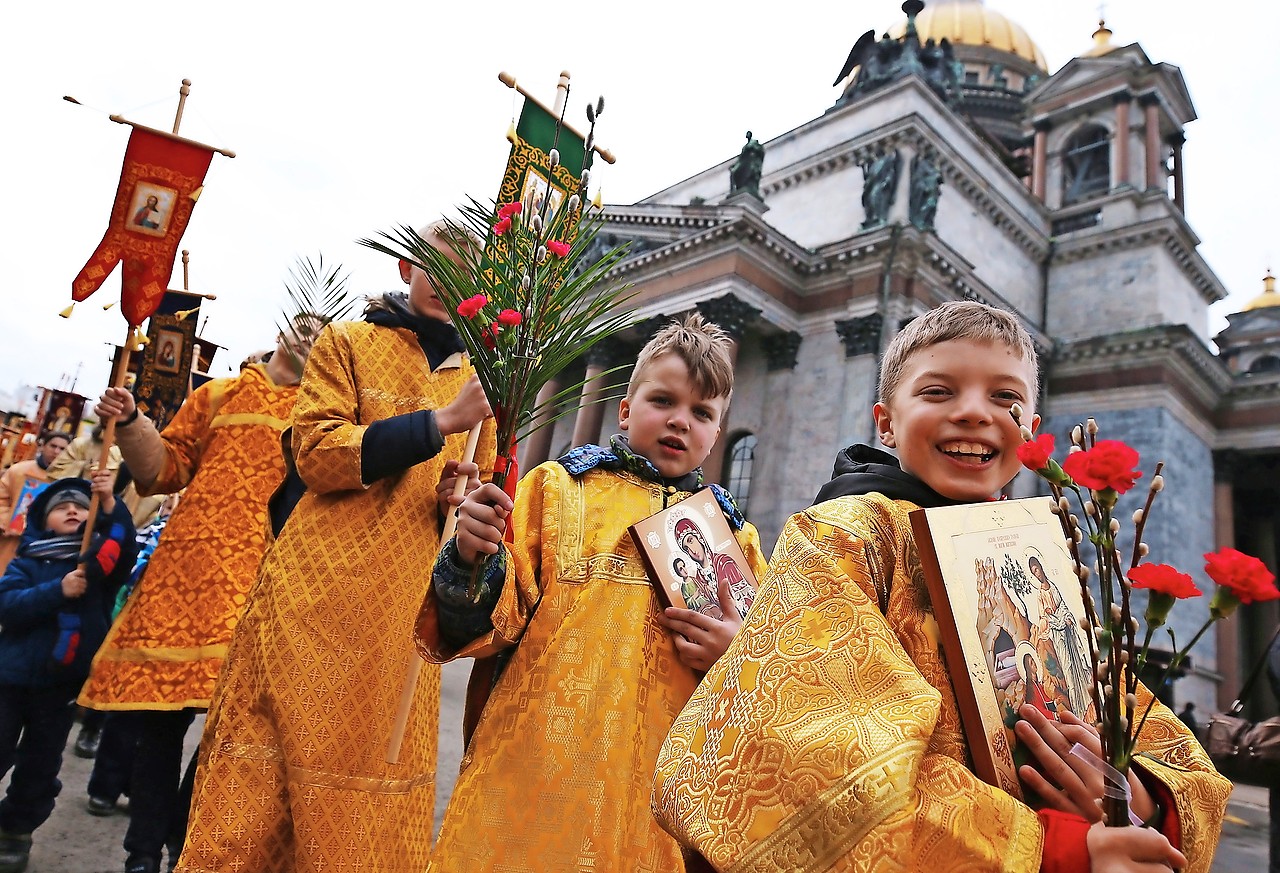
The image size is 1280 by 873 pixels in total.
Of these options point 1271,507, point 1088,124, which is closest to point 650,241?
point 1088,124

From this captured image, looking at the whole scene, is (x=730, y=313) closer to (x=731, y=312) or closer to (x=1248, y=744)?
(x=731, y=312)

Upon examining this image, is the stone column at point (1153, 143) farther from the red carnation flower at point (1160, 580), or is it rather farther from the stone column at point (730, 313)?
the red carnation flower at point (1160, 580)

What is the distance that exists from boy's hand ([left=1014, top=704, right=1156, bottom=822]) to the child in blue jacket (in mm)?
3954

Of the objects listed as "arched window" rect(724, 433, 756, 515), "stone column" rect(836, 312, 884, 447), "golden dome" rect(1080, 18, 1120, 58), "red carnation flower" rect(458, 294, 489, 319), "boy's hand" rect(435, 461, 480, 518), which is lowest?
"boy's hand" rect(435, 461, 480, 518)

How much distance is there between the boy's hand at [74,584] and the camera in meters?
3.72

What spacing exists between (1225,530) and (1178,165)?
12034mm

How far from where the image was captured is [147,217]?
12.6 feet

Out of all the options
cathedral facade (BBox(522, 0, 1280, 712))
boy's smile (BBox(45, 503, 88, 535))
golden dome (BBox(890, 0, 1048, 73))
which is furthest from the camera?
golden dome (BBox(890, 0, 1048, 73))

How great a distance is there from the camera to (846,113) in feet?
71.6

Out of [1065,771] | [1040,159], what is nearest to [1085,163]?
[1040,159]

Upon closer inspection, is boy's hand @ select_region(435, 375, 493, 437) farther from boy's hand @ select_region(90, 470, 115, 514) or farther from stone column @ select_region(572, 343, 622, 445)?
stone column @ select_region(572, 343, 622, 445)

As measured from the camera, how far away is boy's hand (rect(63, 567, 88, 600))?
372 cm

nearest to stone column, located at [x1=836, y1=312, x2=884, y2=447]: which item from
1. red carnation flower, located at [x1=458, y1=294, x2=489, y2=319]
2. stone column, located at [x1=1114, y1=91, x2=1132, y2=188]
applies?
stone column, located at [x1=1114, y1=91, x2=1132, y2=188]

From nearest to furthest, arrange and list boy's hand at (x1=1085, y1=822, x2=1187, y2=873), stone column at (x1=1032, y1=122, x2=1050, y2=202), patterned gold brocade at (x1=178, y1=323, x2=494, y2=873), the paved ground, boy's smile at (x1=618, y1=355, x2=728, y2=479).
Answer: boy's hand at (x1=1085, y1=822, x2=1187, y2=873)
patterned gold brocade at (x1=178, y1=323, x2=494, y2=873)
boy's smile at (x1=618, y1=355, x2=728, y2=479)
the paved ground
stone column at (x1=1032, y1=122, x2=1050, y2=202)
